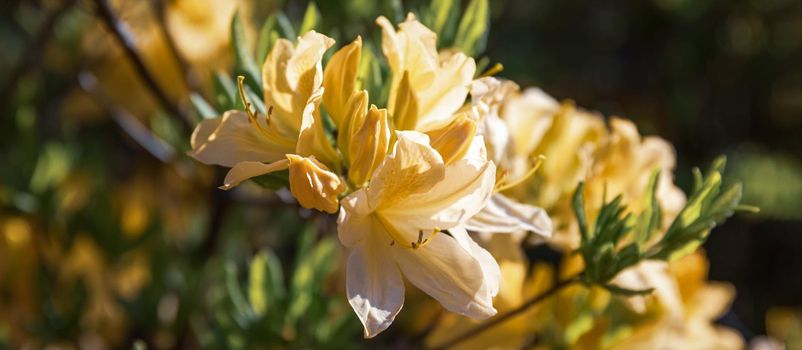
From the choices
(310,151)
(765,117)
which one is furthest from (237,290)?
(765,117)

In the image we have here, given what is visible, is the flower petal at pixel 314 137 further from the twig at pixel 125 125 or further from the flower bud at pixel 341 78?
the twig at pixel 125 125

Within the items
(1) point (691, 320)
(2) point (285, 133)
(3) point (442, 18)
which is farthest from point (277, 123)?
(1) point (691, 320)

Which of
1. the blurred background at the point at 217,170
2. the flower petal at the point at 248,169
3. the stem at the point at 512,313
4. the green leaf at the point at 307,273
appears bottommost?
the blurred background at the point at 217,170

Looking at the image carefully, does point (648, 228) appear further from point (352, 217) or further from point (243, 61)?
point (243, 61)

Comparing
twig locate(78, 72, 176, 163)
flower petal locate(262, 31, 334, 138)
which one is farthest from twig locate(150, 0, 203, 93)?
flower petal locate(262, 31, 334, 138)

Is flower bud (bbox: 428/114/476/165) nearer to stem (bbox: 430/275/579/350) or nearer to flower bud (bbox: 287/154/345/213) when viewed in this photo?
flower bud (bbox: 287/154/345/213)

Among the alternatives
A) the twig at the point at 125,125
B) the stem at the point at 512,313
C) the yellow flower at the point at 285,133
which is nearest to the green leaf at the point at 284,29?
the yellow flower at the point at 285,133

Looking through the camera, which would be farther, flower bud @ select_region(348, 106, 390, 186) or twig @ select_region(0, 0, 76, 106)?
twig @ select_region(0, 0, 76, 106)
